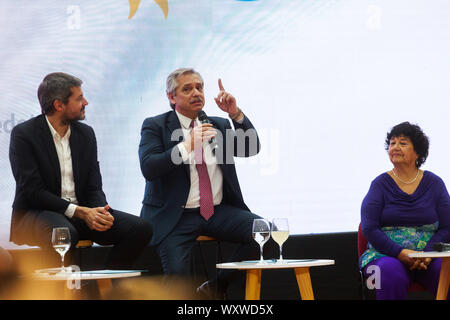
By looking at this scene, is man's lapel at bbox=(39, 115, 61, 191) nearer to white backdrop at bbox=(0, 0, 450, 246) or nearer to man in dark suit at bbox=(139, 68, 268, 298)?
man in dark suit at bbox=(139, 68, 268, 298)

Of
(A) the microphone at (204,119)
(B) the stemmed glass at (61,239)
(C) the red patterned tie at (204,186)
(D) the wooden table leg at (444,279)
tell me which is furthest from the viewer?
(C) the red patterned tie at (204,186)

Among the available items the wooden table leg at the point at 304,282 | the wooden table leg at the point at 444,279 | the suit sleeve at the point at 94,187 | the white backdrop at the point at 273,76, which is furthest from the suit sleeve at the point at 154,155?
the wooden table leg at the point at 444,279

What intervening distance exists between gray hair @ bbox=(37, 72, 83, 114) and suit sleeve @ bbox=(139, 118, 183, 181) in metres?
0.47

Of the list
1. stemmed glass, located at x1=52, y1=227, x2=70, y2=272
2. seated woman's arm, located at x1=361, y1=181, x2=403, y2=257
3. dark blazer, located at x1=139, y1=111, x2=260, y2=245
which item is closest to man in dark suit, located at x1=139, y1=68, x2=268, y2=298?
dark blazer, located at x1=139, y1=111, x2=260, y2=245

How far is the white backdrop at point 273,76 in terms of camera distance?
393 cm

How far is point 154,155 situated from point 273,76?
4.01ft

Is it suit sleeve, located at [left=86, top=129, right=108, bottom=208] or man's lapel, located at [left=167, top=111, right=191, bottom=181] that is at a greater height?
man's lapel, located at [left=167, top=111, right=191, bottom=181]

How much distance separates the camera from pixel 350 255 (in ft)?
13.8

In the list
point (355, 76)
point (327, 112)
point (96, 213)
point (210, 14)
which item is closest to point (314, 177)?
point (327, 112)

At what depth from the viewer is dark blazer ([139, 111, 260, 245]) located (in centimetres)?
329

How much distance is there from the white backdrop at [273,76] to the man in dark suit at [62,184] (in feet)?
2.12

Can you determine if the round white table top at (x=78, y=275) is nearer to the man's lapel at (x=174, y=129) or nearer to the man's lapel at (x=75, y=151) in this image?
the man's lapel at (x=75, y=151)

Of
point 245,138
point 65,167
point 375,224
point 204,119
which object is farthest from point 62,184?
point 375,224

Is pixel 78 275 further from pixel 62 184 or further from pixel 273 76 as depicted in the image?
pixel 273 76
